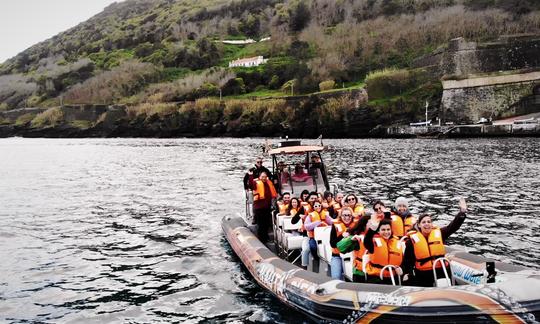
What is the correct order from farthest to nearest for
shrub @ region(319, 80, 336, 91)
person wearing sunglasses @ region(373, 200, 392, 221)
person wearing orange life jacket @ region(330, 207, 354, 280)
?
shrub @ region(319, 80, 336, 91)
person wearing orange life jacket @ region(330, 207, 354, 280)
person wearing sunglasses @ region(373, 200, 392, 221)

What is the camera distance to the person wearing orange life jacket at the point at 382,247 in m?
10.4

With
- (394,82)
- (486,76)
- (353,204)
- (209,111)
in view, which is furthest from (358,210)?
(209,111)

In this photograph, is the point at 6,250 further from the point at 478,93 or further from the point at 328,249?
the point at 478,93

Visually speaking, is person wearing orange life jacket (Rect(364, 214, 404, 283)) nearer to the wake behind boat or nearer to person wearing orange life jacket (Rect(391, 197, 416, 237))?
the wake behind boat

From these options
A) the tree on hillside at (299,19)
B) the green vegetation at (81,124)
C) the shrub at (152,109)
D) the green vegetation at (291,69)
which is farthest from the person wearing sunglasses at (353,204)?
the tree on hillside at (299,19)

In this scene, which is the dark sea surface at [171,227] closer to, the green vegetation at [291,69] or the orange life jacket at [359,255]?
the orange life jacket at [359,255]

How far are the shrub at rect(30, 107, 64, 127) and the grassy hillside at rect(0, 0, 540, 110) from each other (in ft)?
47.5

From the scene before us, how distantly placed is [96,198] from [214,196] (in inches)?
310

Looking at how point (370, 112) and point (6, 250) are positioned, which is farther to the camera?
point (370, 112)

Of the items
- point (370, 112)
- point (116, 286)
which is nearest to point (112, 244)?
point (116, 286)

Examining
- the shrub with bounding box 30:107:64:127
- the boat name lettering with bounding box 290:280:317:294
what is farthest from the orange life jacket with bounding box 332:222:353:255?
the shrub with bounding box 30:107:64:127

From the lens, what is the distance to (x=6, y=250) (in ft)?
65.9

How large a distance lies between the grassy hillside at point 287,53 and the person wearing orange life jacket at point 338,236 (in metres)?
88.5

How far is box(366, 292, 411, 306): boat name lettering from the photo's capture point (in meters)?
9.30
